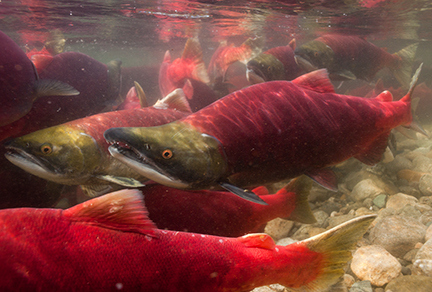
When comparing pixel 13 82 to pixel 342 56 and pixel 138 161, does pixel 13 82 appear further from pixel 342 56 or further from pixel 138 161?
pixel 342 56

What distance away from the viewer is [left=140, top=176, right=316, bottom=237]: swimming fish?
2.26 metres

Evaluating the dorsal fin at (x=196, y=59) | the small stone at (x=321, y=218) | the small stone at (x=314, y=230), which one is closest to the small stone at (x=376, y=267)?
the small stone at (x=314, y=230)

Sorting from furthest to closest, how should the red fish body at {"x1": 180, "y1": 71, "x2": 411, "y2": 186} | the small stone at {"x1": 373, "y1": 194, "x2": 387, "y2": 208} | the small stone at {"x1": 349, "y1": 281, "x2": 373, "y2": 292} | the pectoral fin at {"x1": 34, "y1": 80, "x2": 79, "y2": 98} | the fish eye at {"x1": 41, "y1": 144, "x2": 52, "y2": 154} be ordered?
the small stone at {"x1": 373, "y1": 194, "x2": 387, "y2": 208} < the pectoral fin at {"x1": 34, "y1": 80, "x2": 79, "y2": 98} < the small stone at {"x1": 349, "y1": 281, "x2": 373, "y2": 292} < the fish eye at {"x1": 41, "y1": 144, "x2": 52, "y2": 154} < the red fish body at {"x1": 180, "y1": 71, "x2": 411, "y2": 186}

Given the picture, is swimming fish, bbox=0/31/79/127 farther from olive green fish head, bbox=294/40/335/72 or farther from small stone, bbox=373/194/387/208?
small stone, bbox=373/194/387/208

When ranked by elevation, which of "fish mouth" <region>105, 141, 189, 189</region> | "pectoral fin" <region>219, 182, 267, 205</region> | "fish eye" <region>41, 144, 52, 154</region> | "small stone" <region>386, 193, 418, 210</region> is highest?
"fish mouth" <region>105, 141, 189, 189</region>

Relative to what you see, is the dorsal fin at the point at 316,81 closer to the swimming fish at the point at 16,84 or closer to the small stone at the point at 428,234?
the small stone at the point at 428,234

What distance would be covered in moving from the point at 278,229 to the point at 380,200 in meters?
1.86

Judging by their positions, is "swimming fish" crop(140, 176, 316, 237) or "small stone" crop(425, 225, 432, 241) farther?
"small stone" crop(425, 225, 432, 241)

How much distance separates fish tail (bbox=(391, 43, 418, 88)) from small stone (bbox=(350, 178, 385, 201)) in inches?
Result: 191

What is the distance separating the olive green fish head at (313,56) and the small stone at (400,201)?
2.76 meters

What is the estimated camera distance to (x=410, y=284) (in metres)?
2.34

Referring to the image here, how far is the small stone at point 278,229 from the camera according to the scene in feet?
12.3

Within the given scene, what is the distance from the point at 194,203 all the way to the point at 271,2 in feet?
38.3

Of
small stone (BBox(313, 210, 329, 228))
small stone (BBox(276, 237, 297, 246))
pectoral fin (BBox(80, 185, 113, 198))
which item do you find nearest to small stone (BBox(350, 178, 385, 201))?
small stone (BBox(313, 210, 329, 228))
